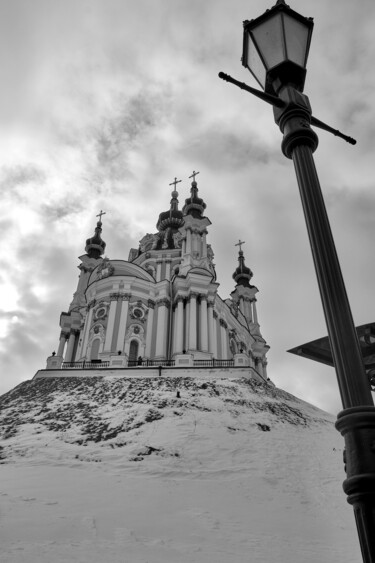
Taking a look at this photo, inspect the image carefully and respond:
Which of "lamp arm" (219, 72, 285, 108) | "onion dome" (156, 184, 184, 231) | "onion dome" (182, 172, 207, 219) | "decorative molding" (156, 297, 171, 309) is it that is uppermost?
"onion dome" (156, 184, 184, 231)

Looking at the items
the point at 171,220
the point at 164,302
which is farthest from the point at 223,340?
the point at 171,220

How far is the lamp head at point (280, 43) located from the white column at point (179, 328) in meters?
31.9

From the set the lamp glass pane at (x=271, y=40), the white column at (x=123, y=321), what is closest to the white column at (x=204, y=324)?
the white column at (x=123, y=321)

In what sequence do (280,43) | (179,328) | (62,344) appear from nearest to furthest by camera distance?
(280,43), (179,328), (62,344)

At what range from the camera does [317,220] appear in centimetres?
407

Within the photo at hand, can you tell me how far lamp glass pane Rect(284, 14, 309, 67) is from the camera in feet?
15.5

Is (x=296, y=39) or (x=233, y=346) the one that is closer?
(x=296, y=39)

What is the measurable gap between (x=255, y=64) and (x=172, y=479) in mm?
12376

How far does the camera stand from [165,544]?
32.4 feet

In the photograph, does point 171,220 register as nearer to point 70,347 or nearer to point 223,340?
point 223,340

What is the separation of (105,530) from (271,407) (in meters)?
14.2

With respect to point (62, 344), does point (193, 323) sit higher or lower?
lower

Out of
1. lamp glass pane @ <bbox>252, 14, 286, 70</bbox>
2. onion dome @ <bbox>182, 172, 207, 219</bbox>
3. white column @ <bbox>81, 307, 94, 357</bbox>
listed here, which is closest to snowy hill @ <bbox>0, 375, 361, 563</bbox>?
lamp glass pane @ <bbox>252, 14, 286, 70</bbox>

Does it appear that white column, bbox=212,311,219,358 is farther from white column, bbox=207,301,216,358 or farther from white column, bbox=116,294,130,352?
white column, bbox=116,294,130,352
